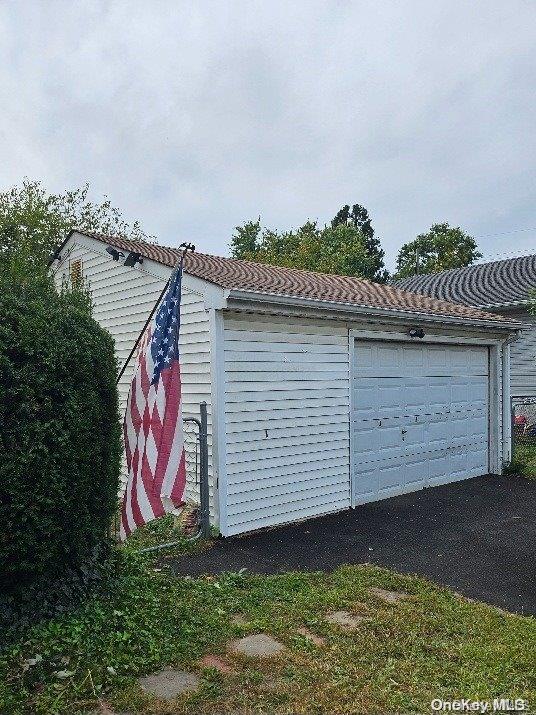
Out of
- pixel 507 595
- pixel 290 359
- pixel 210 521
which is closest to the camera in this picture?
pixel 507 595

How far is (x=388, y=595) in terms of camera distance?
4.59 m

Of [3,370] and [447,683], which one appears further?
[3,370]

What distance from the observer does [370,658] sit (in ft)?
11.2

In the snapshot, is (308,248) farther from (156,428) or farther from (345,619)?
(345,619)

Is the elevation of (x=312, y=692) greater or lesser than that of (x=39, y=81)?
lesser

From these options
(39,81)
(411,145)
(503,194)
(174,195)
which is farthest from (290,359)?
(503,194)

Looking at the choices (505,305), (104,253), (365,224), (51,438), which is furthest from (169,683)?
(365,224)

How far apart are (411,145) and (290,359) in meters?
8.87

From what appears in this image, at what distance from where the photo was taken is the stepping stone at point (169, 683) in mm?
3035

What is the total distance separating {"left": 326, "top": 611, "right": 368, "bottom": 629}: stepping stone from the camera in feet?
13.0

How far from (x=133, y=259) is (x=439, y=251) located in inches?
1519

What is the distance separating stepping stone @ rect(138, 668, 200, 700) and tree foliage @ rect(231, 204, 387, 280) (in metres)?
26.9

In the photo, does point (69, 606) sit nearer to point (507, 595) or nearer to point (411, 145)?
point (507, 595)

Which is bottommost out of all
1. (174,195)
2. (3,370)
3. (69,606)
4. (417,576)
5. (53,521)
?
(417,576)
